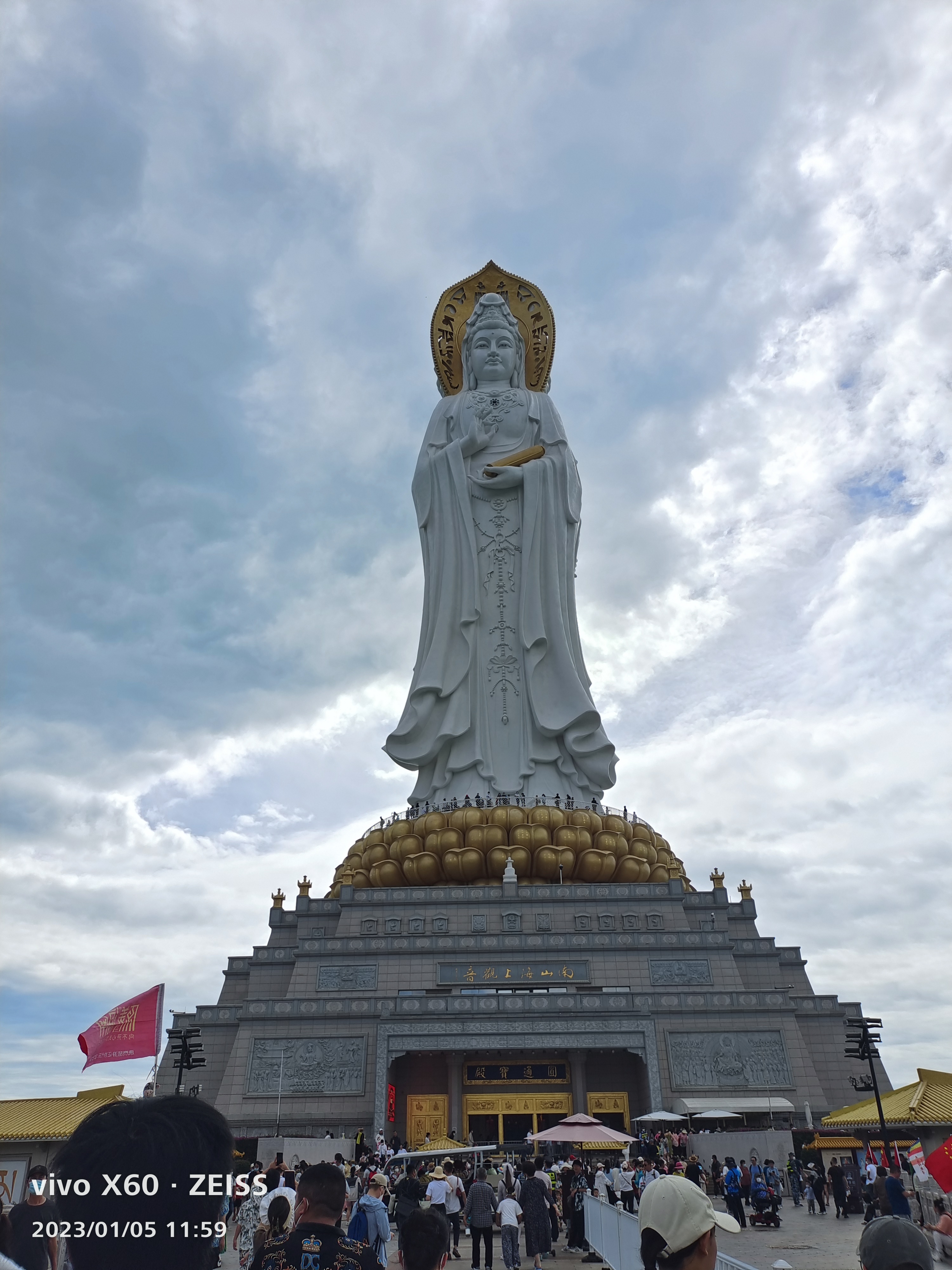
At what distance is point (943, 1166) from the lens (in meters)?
4.21

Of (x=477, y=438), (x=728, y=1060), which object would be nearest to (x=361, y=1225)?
(x=728, y=1060)

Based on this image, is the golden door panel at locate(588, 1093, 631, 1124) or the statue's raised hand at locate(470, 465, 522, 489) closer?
the golden door panel at locate(588, 1093, 631, 1124)

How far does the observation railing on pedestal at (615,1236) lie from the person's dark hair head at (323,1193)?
2.24 metres

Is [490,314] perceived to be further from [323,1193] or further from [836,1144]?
[323,1193]

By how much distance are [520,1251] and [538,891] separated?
9838 millimetres

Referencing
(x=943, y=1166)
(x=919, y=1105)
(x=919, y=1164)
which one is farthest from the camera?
(x=919, y=1105)

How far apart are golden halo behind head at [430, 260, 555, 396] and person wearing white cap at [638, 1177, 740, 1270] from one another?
28094 millimetres

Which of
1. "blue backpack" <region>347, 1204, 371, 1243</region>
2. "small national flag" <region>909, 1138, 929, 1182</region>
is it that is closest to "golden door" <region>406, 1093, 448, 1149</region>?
"small national flag" <region>909, 1138, 929, 1182</region>

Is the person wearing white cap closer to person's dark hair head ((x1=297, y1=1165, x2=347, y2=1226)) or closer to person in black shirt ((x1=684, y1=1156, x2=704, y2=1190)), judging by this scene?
person's dark hair head ((x1=297, y1=1165, x2=347, y2=1226))

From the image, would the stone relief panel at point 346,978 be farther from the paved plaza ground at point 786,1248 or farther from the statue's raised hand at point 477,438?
the statue's raised hand at point 477,438

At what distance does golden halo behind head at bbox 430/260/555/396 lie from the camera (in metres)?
29.0

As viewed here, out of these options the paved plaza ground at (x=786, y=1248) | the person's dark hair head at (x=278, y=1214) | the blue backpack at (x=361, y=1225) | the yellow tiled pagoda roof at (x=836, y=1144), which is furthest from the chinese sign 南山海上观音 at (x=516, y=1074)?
the person's dark hair head at (x=278, y=1214)

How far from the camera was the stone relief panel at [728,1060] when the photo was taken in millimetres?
16844

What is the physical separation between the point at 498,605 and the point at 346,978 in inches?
404
